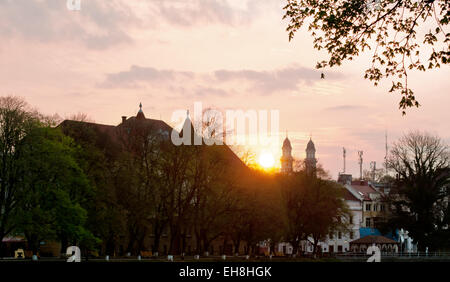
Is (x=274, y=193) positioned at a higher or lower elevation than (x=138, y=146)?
lower

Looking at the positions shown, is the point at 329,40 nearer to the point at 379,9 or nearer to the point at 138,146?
the point at 379,9

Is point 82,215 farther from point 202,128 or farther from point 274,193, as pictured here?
point 274,193

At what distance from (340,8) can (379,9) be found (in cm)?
116

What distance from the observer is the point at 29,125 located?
55.3 metres

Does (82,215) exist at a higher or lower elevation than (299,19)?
lower

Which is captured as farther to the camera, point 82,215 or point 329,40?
point 82,215

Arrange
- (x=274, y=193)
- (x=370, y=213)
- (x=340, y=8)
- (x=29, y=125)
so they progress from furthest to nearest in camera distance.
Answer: (x=370, y=213) < (x=274, y=193) < (x=29, y=125) < (x=340, y=8)

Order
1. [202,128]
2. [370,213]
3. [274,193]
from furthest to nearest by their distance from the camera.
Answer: [370,213] < [274,193] < [202,128]
